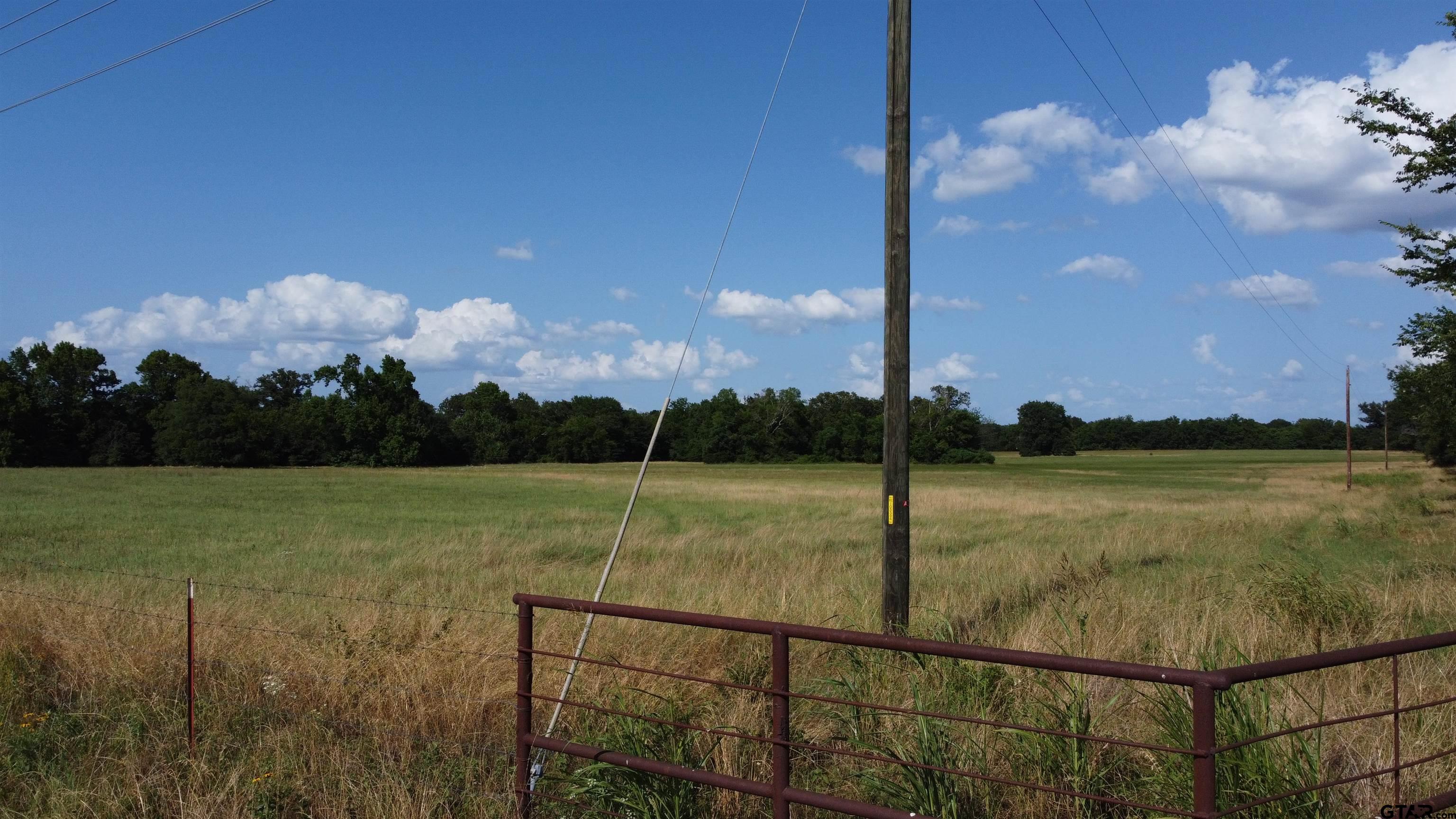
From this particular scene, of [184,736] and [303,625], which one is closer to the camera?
[184,736]

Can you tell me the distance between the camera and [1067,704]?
5180 mm

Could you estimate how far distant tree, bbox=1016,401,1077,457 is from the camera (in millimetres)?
162625

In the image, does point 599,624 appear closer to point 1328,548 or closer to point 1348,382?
point 1328,548

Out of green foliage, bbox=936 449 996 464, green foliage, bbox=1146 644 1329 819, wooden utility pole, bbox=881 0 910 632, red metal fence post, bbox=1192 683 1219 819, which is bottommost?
green foliage, bbox=936 449 996 464

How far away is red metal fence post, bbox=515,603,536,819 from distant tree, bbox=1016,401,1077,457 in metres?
165

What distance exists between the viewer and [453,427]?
129 meters

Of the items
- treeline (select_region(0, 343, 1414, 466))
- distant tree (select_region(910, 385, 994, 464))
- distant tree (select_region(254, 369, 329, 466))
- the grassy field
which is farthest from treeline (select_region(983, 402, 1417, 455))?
the grassy field

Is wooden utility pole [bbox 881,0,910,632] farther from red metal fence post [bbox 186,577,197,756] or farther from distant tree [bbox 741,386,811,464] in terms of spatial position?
distant tree [bbox 741,386,811,464]

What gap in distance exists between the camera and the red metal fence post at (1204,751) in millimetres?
3291

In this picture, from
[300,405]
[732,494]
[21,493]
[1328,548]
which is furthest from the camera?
[300,405]

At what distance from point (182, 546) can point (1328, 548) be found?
78.7 ft

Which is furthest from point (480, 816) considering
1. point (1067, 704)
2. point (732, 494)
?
point (732, 494)

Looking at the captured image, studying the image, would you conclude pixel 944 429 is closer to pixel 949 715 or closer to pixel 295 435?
pixel 295 435

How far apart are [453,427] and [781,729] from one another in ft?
427
